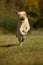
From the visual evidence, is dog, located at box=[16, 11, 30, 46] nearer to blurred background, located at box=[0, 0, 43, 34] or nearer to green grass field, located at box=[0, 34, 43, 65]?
green grass field, located at box=[0, 34, 43, 65]

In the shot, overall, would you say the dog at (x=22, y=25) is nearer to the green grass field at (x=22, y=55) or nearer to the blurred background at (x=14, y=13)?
the green grass field at (x=22, y=55)

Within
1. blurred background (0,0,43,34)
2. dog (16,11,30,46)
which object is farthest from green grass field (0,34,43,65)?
blurred background (0,0,43,34)

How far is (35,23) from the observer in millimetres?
30734

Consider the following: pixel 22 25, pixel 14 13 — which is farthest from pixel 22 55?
pixel 14 13

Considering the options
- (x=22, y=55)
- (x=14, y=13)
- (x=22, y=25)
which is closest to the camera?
(x=22, y=55)

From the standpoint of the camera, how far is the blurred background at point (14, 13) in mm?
28359

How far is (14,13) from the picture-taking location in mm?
31531

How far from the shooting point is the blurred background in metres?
28.4

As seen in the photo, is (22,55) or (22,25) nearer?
(22,55)

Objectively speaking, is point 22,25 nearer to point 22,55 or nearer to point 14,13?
point 22,55

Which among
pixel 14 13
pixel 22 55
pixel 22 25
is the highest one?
pixel 22 25

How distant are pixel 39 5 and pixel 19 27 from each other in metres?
19.3

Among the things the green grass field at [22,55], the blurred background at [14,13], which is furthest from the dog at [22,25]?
the blurred background at [14,13]

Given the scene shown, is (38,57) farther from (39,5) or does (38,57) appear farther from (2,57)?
(39,5)
